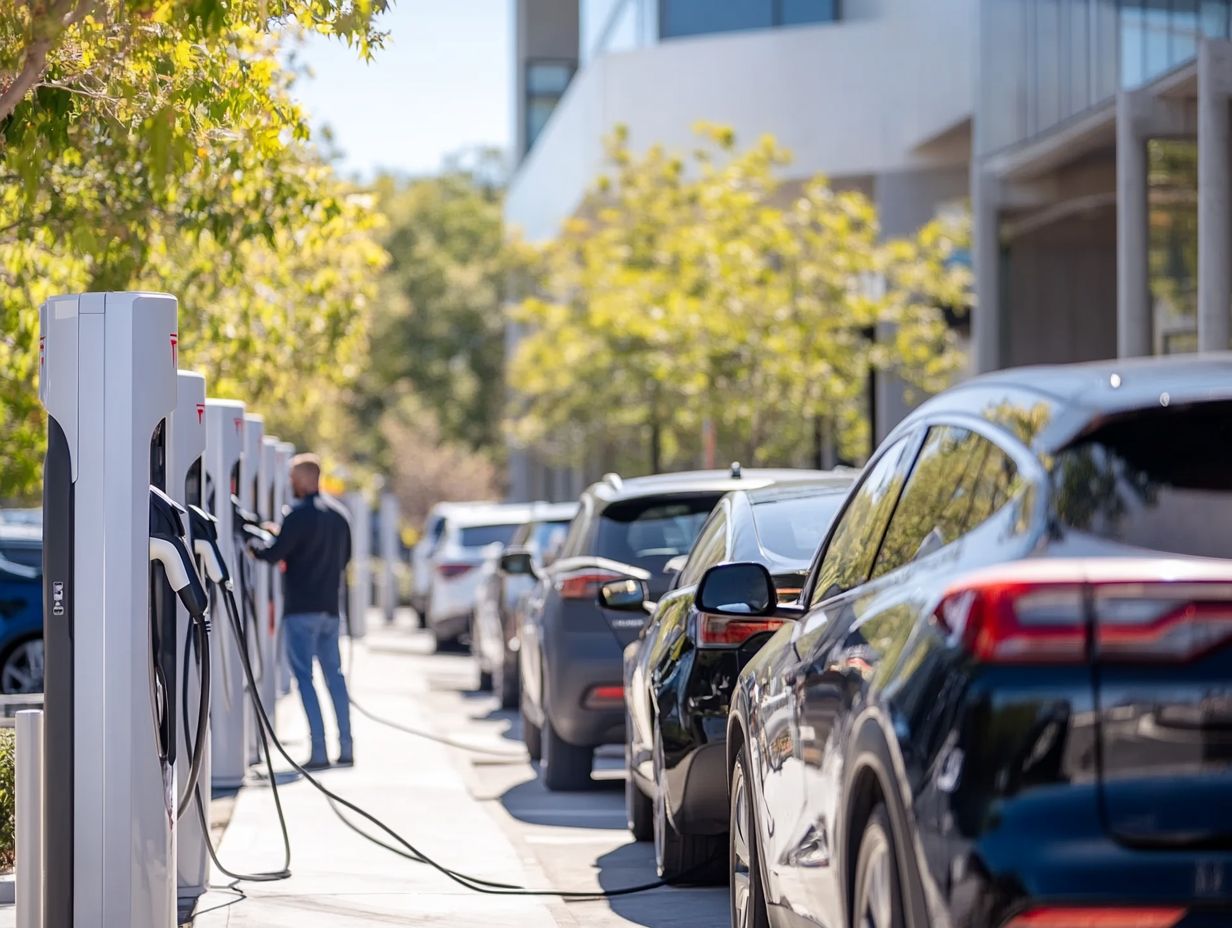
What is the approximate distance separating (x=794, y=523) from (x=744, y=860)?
2603mm

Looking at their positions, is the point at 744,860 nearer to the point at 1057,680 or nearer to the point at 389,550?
the point at 1057,680

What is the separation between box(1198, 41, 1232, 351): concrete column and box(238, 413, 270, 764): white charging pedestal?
7.62 m

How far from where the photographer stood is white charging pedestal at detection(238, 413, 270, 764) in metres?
13.2

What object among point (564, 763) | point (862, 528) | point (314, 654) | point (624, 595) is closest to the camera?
point (862, 528)

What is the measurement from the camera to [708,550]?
8.77 meters

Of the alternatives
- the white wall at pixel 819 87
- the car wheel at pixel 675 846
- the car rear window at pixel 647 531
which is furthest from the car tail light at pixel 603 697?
the white wall at pixel 819 87

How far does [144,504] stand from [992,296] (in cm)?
1828

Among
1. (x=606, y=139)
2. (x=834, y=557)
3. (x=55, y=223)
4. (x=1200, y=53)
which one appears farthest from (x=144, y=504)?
(x=606, y=139)

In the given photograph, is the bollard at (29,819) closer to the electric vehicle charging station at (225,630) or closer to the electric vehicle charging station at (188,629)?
the electric vehicle charging station at (188,629)

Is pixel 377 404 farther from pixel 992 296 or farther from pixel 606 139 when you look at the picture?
pixel 992 296

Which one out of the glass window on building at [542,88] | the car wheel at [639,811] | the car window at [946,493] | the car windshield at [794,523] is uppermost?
the glass window on building at [542,88]

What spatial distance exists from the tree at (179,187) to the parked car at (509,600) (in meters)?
2.37

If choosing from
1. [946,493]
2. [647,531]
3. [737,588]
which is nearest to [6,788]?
[737,588]

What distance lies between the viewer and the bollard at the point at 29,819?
6695 millimetres
